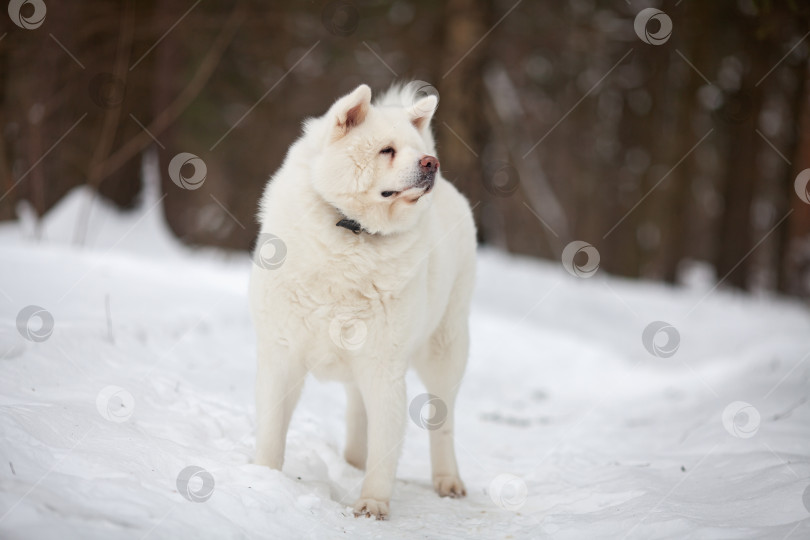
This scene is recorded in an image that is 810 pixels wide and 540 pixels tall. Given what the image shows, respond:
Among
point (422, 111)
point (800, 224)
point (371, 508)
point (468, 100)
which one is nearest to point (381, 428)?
point (371, 508)

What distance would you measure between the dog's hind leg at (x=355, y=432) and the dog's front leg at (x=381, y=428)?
623 mm

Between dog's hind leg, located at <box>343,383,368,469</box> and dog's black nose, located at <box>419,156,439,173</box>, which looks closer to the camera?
dog's black nose, located at <box>419,156,439,173</box>

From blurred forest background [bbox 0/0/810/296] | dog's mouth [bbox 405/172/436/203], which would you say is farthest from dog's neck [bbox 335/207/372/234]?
blurred forest background [bbox 0/0/810/296]

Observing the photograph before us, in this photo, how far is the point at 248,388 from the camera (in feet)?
15.0

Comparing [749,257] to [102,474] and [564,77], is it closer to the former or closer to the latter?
[564,77]

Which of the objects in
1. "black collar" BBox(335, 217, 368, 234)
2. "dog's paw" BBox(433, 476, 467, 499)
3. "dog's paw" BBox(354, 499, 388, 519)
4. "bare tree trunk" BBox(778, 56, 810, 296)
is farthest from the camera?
"bare tree trunk" BBox(778, 56, 810, 296)

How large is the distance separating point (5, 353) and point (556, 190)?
23.7m

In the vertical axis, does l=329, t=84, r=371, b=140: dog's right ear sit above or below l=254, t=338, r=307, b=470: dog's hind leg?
above

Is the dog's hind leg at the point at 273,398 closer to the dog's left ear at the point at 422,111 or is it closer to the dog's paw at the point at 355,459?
the dog's paw at the point at 355,459

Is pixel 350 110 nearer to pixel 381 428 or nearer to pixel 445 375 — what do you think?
pixel 381 428

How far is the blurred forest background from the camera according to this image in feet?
29.1

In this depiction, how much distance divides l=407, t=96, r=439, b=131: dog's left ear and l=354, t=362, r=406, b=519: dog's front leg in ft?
4.71

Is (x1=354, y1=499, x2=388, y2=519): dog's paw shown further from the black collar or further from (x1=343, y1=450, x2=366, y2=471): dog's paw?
the black collar

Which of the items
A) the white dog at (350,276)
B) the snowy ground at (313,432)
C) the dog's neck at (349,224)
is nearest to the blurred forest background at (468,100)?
the snowy ground at (313,432)
